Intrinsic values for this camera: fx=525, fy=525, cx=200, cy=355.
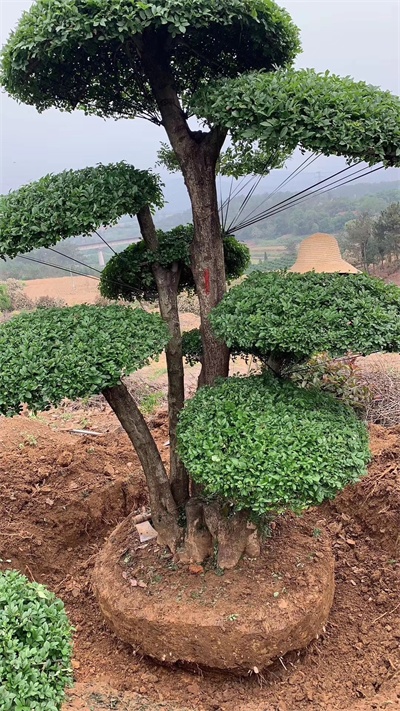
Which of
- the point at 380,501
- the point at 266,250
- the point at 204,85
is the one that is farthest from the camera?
the point at 266,250

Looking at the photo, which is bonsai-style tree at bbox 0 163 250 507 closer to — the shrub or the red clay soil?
the red clay soil

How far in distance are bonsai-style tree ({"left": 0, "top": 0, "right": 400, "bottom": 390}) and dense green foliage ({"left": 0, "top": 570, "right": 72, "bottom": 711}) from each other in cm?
137

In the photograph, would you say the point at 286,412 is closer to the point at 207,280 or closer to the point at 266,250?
the point at 207,280

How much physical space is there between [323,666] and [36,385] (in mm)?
1867

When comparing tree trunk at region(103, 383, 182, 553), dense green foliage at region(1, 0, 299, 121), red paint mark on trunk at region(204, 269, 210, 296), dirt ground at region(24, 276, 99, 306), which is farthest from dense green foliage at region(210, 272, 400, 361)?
dirt ground at region(24, 276, 99, 306)

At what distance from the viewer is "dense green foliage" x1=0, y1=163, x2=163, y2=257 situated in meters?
2.07

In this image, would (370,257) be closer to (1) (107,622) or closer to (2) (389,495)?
(2) (389,495)

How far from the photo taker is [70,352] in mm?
2023

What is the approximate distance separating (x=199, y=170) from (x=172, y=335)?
802 millimetres

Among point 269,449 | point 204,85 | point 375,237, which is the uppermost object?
point 204,85

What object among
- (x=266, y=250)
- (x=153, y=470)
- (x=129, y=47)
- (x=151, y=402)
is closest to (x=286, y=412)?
(x=153, y=470)

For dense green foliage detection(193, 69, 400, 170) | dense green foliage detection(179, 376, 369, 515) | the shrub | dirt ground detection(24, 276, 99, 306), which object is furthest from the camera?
dirt ground detection(24, 276, 99, 306)

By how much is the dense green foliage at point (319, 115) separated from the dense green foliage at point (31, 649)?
1755mm

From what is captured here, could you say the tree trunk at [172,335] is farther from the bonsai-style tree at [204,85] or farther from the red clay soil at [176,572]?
the red clay soil at [176,572]
